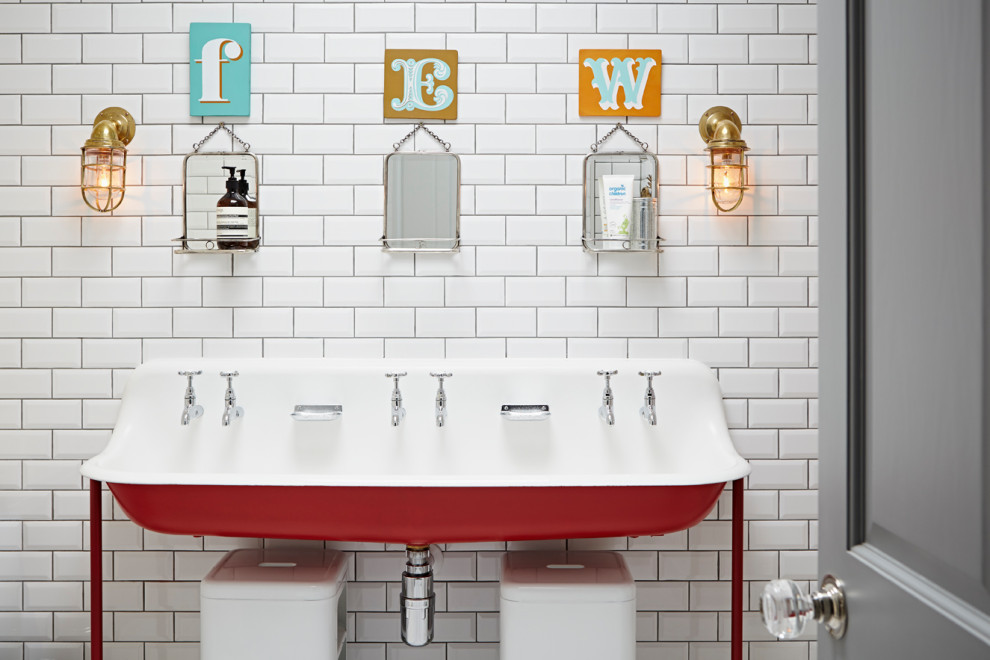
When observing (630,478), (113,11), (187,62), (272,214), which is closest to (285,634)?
(630,478)

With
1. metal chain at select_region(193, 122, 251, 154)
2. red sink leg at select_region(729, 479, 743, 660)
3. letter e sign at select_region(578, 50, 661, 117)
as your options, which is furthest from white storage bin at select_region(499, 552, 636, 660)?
metal chain at select_region(193, 122, 251, 154)

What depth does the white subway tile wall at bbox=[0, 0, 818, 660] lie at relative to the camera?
239 centimetres

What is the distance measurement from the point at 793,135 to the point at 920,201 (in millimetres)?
1854

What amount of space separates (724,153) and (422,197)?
0.97 metres

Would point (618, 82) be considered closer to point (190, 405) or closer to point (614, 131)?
point (614, 131)

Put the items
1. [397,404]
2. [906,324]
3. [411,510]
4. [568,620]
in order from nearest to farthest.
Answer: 1. [906,324]
2. [411,510]
3. [568,620]
4. [397,404]

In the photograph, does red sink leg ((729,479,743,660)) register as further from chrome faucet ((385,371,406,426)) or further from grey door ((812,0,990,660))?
grey door ((812,0,990,660))

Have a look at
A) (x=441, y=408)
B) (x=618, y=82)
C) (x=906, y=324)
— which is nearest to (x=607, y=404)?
(x=441, y=408)

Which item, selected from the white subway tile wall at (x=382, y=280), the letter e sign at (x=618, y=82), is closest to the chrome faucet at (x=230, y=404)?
the white subway tile wall at (x=382, y=280)

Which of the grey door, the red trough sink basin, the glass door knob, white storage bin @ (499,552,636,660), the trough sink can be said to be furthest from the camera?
the trough sink

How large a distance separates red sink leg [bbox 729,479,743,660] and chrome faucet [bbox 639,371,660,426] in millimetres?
322

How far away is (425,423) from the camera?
233cm

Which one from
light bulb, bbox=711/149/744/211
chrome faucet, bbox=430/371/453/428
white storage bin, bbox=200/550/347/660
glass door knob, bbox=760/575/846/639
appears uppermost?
light bulb, bbox=711/149/744/211

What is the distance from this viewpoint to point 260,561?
2209 millimetres
